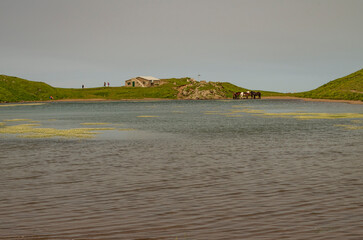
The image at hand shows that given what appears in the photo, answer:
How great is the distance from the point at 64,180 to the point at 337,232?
14.0 metres

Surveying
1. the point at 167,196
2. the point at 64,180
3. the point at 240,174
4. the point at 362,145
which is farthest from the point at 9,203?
the point at 362,145

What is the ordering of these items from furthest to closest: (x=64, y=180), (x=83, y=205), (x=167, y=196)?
(x=64, y=180) < (x=167, y=196) < (x=83, y=205)

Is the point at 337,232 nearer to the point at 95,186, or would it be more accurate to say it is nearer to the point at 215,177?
the point at 215,177

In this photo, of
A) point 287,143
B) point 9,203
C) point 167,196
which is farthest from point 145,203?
point 287,143

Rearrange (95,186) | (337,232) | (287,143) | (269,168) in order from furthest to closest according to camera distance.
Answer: (287,143)
(269,168)
(95,186)
(337,232)

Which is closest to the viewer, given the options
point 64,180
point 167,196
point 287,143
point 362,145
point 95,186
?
point 167,196

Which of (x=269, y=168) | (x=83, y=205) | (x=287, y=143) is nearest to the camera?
(x=83, y=205)

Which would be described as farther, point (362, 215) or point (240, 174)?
point (240, 174)

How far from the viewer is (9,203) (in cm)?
1611

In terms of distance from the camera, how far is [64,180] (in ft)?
67.9

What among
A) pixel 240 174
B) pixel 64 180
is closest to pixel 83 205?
pixel 64 180

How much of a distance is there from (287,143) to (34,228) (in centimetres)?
2691

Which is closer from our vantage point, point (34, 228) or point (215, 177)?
point (34, 228)

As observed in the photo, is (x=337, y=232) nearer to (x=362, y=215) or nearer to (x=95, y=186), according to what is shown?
(x=362, y=215)
